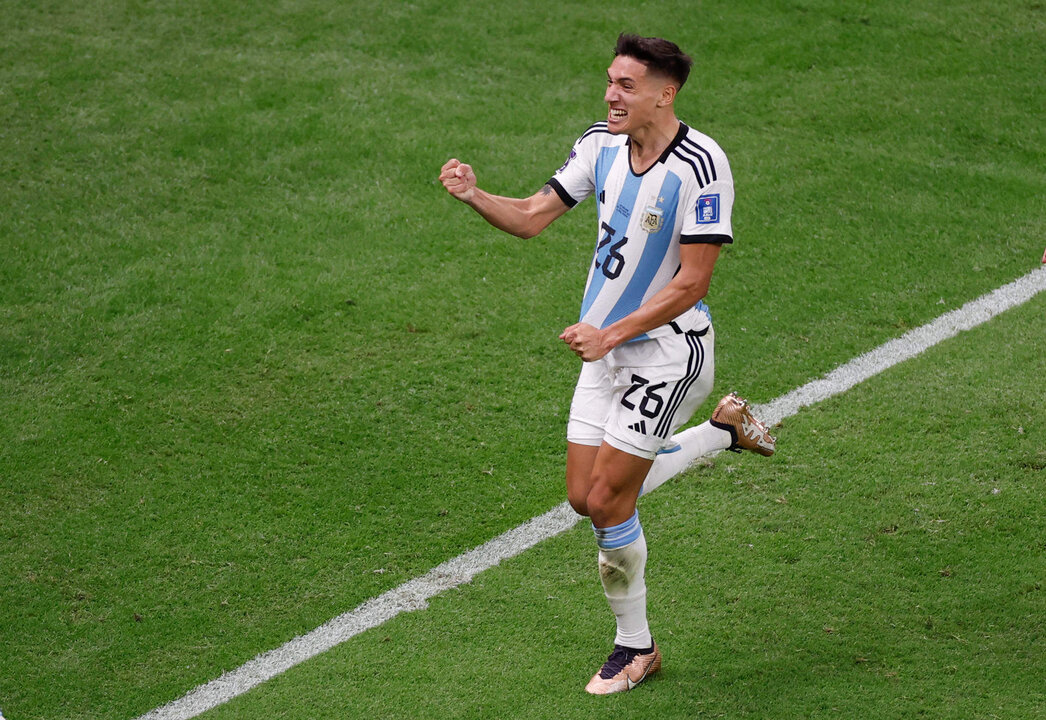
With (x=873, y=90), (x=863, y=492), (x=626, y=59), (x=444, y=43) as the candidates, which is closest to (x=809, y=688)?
(x=863, y=492)

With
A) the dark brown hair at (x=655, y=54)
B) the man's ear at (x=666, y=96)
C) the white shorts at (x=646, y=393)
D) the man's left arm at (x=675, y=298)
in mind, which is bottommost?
the white shorts at (x=646, y=393)

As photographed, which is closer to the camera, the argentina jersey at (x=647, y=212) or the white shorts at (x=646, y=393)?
the argentina jersey at (x=647, y=212)

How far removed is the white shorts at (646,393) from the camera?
14.8 feet

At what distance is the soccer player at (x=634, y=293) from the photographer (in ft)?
14.1

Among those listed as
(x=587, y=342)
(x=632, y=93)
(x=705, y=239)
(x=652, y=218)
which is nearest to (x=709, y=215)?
(x=705, y=239)

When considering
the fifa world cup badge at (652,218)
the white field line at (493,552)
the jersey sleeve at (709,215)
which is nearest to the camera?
the jersey sleeve at (709,215)

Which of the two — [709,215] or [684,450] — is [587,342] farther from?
[684,450]

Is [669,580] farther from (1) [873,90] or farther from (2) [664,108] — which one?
(1) [873,90]

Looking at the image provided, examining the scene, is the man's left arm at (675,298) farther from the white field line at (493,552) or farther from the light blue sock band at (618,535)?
the white field line at (493,552)

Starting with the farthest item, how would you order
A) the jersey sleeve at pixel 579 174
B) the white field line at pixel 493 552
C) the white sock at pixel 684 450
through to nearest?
the white sock at pixel 684 450 → the white field line at pixel 493 552 → the jersey sleeve at pixel 579 174

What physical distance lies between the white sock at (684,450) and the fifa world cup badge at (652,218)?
1.05 metres

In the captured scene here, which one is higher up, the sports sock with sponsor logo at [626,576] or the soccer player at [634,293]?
the soccer player at [634,293]

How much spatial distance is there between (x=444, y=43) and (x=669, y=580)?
562 cm

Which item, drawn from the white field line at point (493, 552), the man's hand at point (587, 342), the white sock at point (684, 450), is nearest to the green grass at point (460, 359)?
the white field line at point (493, 552)
